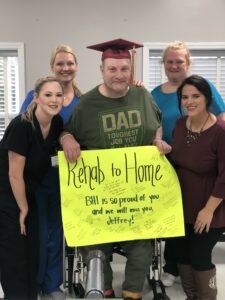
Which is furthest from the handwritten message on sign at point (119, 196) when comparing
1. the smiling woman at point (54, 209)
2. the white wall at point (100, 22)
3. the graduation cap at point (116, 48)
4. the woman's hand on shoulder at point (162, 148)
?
the white wall at point (100, 22)

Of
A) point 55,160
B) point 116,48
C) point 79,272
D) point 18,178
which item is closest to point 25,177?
point 18,178

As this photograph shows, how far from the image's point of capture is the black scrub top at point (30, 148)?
67.8 inches

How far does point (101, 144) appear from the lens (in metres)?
1.83

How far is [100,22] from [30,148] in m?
1.98

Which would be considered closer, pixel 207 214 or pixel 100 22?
pixel 207 214

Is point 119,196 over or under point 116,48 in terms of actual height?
under

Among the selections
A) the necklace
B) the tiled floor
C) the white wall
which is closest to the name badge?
the necklace

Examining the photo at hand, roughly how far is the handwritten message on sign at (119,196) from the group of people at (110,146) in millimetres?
72

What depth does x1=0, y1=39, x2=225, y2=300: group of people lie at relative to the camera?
1728 millimetres

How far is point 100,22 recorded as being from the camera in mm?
3297

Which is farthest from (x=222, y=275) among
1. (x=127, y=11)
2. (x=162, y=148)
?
(x=127, y=11)

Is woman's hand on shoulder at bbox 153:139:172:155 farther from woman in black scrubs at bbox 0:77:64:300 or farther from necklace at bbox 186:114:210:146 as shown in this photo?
woman in black scrubs at bbox 0:77:64:300

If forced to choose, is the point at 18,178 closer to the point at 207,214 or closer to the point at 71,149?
Answer: the point at 71,149

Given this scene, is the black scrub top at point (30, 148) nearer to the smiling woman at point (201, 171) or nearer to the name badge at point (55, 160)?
the name badge at point (55, 160)
